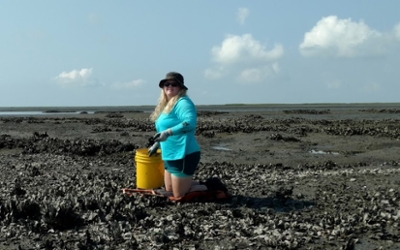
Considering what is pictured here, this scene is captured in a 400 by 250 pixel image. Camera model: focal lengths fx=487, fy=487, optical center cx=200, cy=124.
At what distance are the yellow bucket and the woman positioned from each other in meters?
0.60

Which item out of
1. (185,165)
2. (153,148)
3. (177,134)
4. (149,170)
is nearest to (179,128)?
(177,134)

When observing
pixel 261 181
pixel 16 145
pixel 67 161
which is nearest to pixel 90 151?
pixel 67 161

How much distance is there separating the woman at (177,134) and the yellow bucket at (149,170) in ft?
1.96

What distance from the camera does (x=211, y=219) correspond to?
321 inches

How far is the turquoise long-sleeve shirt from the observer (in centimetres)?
857

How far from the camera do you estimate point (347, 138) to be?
77.1ft

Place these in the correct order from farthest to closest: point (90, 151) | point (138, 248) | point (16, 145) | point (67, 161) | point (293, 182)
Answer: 1. point (16, 145)
2. point (90, 151)
3. point (67, 161)
4. point (293, 182)
5. point (138, 248)

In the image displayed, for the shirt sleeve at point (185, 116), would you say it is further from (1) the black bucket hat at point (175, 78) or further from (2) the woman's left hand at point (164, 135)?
(1) the black bucket hat at point (175, 78)

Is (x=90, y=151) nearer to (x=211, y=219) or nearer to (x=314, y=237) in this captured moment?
(x=211, y=219)

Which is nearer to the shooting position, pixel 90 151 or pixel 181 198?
pixel 181 198

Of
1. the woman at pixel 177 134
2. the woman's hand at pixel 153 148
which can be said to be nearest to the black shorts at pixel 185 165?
the woman at pixel 177 134

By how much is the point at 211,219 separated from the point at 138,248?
1620mm

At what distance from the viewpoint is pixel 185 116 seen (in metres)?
8.63

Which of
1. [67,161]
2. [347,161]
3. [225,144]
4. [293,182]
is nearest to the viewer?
[293,182]
